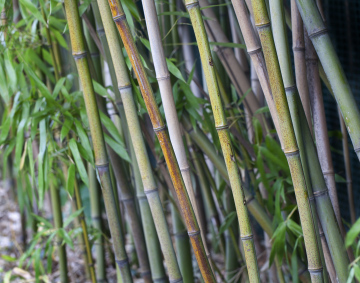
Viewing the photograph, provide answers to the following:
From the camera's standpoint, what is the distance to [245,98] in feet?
3.05

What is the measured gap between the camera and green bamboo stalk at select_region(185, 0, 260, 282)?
0.53m

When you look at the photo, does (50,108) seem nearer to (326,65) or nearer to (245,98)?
(245,98)

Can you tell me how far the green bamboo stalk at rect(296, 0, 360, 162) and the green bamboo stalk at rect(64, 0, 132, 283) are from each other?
0.37m

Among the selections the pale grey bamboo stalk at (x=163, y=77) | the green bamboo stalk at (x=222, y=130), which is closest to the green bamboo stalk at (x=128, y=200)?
the pale grey bamboo stalk at (x=163, y=77)

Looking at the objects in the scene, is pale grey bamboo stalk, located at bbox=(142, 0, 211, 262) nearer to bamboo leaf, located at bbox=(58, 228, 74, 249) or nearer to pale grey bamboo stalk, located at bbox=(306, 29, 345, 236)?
pale grey bamboo stalk, located at bbox=(306, 29, 345, 236)

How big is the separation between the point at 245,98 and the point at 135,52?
1.38ft

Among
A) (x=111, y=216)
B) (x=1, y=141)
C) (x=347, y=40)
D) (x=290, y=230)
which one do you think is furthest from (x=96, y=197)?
(x=347, y=40)

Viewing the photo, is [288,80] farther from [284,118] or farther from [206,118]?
[206,118]

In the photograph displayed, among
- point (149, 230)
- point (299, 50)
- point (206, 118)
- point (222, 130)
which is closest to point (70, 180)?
point (149, 230)

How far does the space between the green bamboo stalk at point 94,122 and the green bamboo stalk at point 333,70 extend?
372mm

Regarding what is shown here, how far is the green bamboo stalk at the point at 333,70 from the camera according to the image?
0.55 meters

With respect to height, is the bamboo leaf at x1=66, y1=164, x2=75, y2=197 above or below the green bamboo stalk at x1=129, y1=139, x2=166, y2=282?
above

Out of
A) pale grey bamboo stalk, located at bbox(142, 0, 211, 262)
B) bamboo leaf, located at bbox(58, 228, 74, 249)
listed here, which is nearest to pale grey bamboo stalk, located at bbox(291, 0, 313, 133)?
pale grey bamboo stalk, located at bbox(142, 0, 211, 262)

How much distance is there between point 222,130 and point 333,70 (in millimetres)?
188
